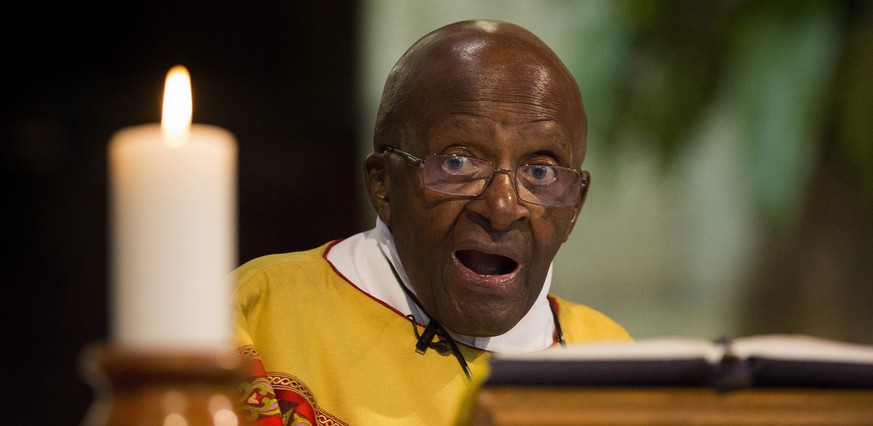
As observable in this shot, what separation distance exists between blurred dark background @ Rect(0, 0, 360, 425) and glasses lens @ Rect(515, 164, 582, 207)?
2.28 metres

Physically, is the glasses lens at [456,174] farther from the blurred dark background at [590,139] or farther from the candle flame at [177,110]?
the blurred dark background at [590,139]

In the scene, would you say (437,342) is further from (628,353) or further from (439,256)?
(628,353)

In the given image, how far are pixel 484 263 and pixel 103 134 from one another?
8.35 ft

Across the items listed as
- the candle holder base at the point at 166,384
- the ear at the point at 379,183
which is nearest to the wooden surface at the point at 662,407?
the candle holder base at the point at 166,384

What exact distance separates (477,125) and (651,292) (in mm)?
4279

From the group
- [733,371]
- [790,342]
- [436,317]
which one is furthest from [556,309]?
[733,371]

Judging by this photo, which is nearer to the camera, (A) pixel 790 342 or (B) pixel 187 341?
(B) pixel 187 341

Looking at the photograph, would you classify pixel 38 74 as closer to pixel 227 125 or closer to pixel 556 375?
pixel 227 125

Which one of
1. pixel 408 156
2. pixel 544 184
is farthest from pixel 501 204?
pixel 408 156

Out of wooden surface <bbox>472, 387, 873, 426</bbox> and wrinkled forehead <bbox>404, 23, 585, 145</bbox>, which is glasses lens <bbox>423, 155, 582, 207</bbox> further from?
wooden surface <bbox>472, 387, 873, 426</bbox>

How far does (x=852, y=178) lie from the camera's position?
6008mm

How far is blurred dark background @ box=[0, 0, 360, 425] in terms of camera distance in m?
4.66

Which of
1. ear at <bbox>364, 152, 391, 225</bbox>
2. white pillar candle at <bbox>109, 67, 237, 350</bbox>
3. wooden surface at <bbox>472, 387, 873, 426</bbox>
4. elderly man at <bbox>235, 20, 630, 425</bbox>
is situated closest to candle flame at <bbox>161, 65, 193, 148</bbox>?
white pillar candle at <bbox>109, 67, 237, 350</bbox>

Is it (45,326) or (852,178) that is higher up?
(852,178)
